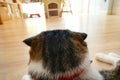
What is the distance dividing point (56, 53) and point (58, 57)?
14mm

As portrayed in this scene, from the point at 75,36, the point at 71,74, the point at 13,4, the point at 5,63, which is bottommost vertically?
the point at 5,63

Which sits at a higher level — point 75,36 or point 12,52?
point 75,36

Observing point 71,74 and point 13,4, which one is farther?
point 13,4

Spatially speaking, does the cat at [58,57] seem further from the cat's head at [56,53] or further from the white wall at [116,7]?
the white wall at [116,7]

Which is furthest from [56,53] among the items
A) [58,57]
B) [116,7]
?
[116,7]

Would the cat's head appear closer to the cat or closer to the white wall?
the cat

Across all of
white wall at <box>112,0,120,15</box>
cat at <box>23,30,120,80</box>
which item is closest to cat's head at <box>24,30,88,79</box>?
cat at <box>23,30,120,80</box>

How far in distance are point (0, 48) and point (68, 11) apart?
11.2 feet

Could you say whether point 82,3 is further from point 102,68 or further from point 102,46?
point 102,68

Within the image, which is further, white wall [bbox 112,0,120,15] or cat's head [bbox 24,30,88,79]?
white wall [bbox 112,0,120,15]

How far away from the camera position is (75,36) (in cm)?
45

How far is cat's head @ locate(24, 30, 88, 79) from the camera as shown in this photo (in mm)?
412

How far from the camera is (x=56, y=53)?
415mm

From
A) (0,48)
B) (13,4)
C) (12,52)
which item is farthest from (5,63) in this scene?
(13,4)
